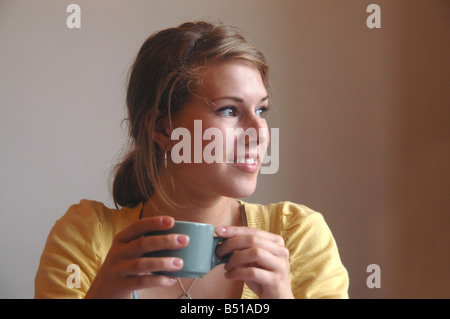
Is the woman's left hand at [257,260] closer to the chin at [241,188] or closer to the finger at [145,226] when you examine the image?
the finger at [145,226]

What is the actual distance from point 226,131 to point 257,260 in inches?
12.1

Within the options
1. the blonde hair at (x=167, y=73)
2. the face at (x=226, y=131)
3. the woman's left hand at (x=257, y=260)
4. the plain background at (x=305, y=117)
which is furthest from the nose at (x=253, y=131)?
the plain background at (x=305, y=117)

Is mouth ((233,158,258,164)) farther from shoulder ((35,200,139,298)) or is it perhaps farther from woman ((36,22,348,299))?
shoulder ((35,200,139,298))

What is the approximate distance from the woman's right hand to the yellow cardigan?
0.23m

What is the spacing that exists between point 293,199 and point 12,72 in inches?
37.7

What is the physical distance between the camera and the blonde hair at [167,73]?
939mm

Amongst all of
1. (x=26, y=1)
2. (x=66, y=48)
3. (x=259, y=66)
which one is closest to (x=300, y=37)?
(x=259, y=66)

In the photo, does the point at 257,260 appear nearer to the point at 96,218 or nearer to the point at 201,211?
the point at 201,211

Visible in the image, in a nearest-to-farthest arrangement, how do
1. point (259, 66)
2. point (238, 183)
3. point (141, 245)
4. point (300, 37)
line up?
1. point (141, 245)
2. point (238, 183)
3. point (259, 66)
4. point (300, 37)

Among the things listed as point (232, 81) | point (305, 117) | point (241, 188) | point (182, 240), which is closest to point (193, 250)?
point (182, 240)

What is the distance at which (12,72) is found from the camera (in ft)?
4.52

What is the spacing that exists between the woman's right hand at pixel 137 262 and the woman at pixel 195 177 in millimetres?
115

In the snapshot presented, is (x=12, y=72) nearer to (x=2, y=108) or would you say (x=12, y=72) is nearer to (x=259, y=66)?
(x=2, y=108)
